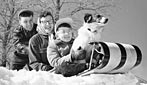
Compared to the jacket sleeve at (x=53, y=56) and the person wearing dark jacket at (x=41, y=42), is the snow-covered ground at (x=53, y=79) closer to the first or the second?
the jacket sleeve at (x=53, y=56)

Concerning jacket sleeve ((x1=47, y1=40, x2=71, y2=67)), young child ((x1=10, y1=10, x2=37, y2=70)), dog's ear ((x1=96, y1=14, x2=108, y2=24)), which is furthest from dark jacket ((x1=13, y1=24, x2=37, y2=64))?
dog's ear ((x1=96, y1=14, x2=108, y2=24))

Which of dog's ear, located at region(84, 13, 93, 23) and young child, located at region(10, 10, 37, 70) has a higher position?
dog's ear, located at region(84, 13, 93, 23)

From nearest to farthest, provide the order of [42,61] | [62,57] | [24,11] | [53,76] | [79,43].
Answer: [53,76] < [79,43] < [62,57] < [42,61] < [24,11]

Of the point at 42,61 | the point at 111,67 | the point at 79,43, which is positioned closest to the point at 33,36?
the point at 42,61

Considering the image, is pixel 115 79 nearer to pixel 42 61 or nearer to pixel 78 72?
pixel 78 72

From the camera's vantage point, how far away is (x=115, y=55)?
148 cm

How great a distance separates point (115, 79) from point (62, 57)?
0.38 metres

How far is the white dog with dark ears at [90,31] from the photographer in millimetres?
1543

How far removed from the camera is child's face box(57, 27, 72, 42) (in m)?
1.74

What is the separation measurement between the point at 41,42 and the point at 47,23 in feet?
0.42

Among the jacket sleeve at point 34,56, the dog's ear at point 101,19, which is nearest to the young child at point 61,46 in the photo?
the jacket sleeve at point 34,56

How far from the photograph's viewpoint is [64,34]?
1.74m

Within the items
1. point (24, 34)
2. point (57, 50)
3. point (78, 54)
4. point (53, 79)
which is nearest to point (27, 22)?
point (24, 34)

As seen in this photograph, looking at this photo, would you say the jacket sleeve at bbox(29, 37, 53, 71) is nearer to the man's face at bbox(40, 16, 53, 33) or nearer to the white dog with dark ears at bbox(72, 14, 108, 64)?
the man's face at bbox(40, 16, 53, 33)
